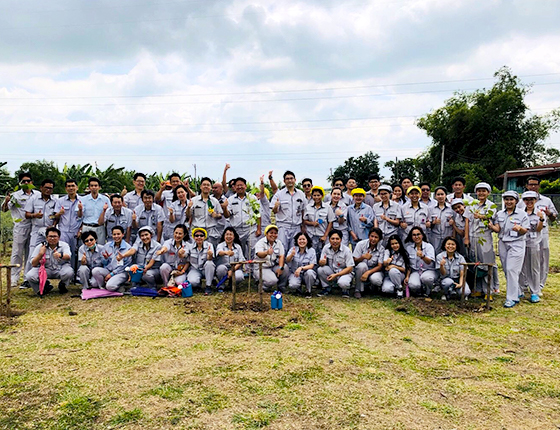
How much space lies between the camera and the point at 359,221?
24.6 feet

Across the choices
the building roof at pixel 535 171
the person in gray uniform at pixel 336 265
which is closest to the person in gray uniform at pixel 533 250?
the person in gray uniform at pixel 336 265

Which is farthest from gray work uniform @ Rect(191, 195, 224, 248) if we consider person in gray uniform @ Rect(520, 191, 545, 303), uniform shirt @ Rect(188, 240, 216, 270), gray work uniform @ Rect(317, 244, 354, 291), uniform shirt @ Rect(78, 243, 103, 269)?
person in gray uniform @ Rect(520, 191, 545, 303)

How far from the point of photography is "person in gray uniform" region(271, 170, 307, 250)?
24.5 ft

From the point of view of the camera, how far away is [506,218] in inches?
257

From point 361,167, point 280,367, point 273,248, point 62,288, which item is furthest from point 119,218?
point 361,167

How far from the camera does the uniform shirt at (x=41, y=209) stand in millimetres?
7164

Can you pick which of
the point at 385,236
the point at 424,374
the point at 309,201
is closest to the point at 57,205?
the point at 309,201

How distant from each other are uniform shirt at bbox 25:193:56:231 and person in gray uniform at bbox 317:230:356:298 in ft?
14.9

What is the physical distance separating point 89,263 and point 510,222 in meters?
6.59

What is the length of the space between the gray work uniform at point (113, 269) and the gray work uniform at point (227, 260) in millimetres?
1472

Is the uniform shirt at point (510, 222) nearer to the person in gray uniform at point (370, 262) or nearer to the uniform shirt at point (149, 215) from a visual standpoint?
the person in gray uniform at point (370, 262)

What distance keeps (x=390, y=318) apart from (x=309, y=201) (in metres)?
2.71

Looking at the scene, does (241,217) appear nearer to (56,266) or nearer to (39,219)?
(56,266)

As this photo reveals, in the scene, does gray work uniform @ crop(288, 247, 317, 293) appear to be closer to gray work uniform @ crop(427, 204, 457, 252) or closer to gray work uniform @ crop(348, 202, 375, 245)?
gray work uniform @ crop(348, 202, 375, 245)
